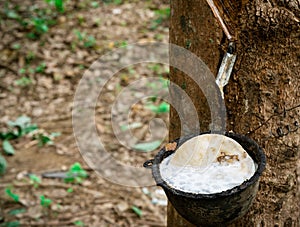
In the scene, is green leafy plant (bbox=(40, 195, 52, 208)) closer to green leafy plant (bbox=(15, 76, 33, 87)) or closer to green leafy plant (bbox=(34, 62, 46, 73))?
green leafy plant (bbox=(15, 76, 33, 87))

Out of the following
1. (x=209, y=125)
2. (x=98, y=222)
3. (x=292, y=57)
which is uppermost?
(x=292, y=57)

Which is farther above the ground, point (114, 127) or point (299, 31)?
point (299, 31)

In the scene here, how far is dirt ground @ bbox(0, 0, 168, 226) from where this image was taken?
3.39m

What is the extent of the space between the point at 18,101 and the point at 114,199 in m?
1.58

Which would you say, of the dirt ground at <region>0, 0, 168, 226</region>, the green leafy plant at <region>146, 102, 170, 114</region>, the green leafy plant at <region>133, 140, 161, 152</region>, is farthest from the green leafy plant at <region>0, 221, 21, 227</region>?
the green leafy plant at <region>146, 102, 170, 114</region>

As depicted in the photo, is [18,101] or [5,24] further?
[5,24]

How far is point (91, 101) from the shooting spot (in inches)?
175

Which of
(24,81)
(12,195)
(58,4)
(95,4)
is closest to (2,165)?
(12,195)

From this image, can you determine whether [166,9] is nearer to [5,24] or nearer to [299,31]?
[5,24]

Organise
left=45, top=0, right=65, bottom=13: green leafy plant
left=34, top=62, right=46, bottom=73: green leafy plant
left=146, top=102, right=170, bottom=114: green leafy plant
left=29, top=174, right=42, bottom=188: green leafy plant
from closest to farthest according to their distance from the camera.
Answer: left=29, top=174, right=42, bottom=188: green leafy plant < left=146, top=102, right=170, bottom=114: green leafy plant < left=34, top=62, right=46, bottom=73: green leafy plant < left=45, top=0, right=65, bottom=13: green leafy plant

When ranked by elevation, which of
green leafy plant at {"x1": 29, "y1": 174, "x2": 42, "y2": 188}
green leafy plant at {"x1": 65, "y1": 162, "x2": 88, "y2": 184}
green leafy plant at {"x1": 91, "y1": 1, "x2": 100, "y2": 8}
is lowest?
green leafy plant at {"x1": 29, "y1": 174, "x2": 42, "y2": 188}

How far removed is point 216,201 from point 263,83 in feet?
1.83

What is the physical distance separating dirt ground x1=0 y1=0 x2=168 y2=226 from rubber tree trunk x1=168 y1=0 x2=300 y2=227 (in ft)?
4.65


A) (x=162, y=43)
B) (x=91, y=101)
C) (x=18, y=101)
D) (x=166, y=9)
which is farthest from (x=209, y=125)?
(x=166, y=9)
